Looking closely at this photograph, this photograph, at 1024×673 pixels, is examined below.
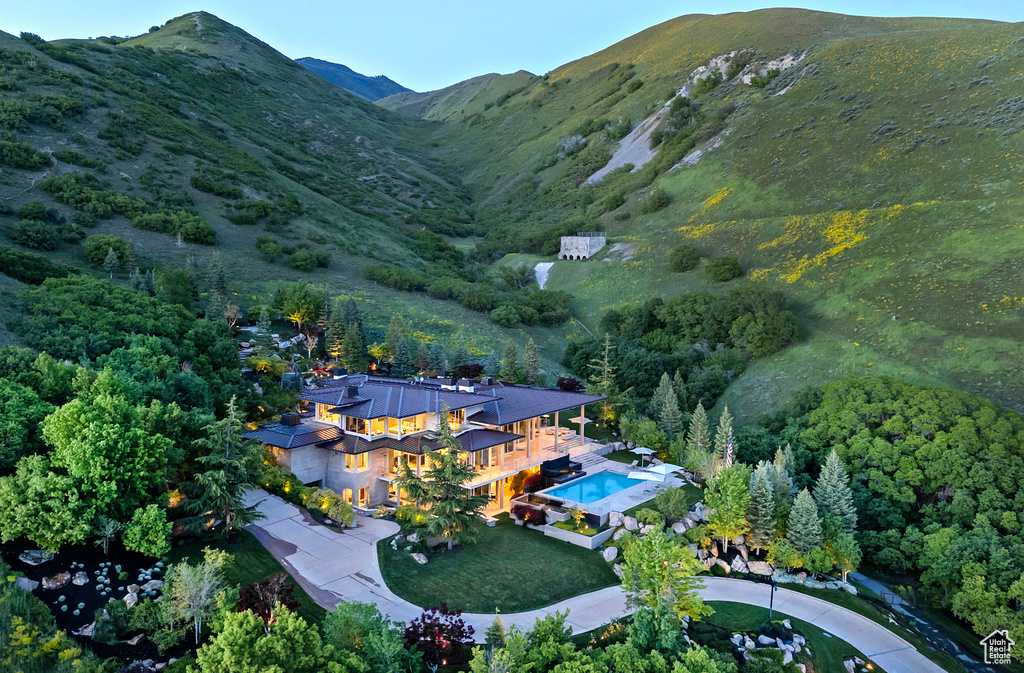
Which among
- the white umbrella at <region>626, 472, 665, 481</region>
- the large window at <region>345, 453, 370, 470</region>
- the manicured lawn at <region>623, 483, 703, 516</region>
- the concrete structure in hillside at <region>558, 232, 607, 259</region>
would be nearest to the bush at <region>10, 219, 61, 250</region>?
the large window at <region>345, 453, 370, 470</region>

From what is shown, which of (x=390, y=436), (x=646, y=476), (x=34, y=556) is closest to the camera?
(x=34, y=556)

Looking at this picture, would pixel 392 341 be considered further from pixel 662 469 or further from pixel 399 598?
pixel 399 598

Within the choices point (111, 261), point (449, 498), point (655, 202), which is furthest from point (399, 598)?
point (655, 202)

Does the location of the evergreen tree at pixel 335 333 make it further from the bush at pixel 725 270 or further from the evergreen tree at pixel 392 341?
the bush at pixel 725 270

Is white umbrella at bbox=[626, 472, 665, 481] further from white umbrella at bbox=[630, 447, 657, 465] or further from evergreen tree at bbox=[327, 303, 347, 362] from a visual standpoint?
evergreen tree at bbox=[327, 303, 347, 362]

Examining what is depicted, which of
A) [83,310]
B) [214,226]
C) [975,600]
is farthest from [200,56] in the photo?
[975,600]

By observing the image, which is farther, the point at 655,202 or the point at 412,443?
the point at 655,202
